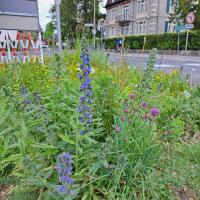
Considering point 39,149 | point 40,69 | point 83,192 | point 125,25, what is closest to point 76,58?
point 40,69

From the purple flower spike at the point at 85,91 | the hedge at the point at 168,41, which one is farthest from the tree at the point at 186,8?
the purple flower spike at the point at 85,91

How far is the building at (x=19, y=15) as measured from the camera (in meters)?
5.39

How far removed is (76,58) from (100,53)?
0.59 metres

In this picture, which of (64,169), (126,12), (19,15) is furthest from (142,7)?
(64,169)

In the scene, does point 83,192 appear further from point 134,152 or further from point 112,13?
point 112,13

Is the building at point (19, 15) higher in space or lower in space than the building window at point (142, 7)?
lower

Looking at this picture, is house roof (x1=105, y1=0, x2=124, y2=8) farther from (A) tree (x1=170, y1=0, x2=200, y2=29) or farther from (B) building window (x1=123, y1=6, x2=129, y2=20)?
(A) tree (x1=170, y1=0, x2=200, y2=29)

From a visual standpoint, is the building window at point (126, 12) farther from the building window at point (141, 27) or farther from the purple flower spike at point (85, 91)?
the purple flower spike at point (85, 91)

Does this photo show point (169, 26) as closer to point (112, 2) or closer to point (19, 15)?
point (112, 2)

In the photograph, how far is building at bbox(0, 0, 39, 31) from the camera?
5.39 metres

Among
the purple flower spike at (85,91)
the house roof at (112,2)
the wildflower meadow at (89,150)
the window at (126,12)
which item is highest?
the house roof at (112,2)

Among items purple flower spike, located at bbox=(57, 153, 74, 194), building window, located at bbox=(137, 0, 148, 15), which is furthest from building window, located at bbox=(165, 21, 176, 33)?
purple flower spike, located at bbox=(57, 153, 74, 194)

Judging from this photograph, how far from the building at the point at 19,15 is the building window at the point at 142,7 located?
2763 cm

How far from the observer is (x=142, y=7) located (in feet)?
105
